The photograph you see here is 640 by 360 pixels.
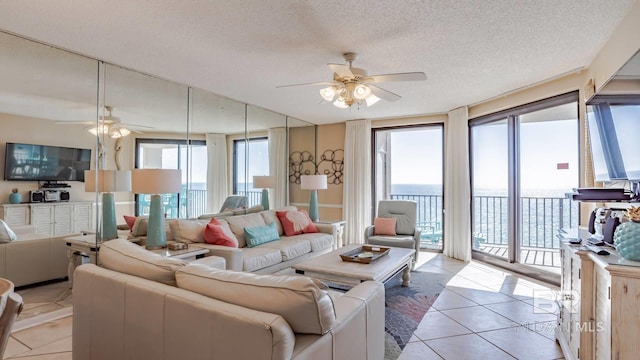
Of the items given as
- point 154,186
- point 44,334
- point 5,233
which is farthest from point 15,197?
point 154,186

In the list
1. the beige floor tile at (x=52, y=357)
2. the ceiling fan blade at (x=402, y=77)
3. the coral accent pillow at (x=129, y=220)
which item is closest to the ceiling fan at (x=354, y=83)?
the ceiling fan blade at (x=402, y=77)

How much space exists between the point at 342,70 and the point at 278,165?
3.38 meters

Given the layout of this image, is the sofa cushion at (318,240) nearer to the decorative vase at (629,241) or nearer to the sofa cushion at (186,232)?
the sofa cushion at (186,232)

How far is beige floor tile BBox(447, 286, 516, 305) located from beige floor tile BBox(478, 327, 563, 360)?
25.7 inches

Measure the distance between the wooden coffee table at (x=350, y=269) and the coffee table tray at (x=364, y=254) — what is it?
0.12 feet

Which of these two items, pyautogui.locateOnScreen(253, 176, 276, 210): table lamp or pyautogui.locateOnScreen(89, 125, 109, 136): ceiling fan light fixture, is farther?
pyautogui.locateOnScreen(253, 176, 276, 210): table lamp

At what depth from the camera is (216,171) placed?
15.5 feet

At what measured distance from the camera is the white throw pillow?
2.94 m

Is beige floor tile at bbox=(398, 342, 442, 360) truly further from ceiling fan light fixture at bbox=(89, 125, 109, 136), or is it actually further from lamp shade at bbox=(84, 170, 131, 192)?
ceiling fan light fixture at bbox=(89, 125, 109, 136)

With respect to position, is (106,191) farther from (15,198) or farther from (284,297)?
(284,297)

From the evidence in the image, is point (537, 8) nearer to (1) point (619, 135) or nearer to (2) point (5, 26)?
(1) point (619, 135)

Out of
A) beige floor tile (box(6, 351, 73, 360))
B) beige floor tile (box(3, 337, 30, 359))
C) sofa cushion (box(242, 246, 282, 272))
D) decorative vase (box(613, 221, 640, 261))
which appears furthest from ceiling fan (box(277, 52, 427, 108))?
beige floor tile (box(3, 337, 30, 359))

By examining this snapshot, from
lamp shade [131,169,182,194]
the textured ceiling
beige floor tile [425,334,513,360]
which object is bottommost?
beige floor tile [425,334,513,360]

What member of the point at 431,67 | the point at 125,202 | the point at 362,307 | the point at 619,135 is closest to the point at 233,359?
the point at 362,307
